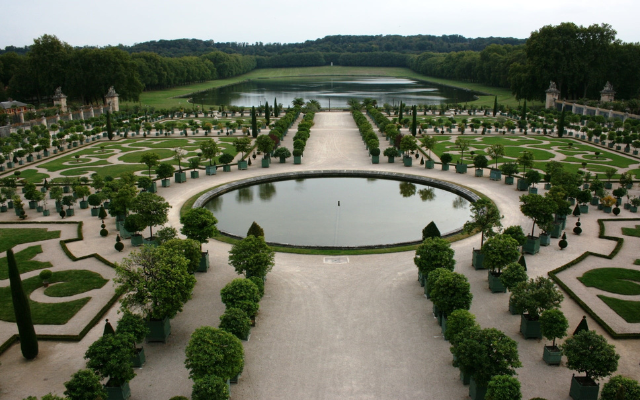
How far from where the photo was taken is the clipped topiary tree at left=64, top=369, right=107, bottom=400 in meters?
13.0

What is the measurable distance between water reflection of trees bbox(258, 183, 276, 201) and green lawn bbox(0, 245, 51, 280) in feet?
51.0

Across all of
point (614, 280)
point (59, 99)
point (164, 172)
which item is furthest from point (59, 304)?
point (59, 99)

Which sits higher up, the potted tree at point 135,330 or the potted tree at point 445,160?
the potted tree at point 445,160

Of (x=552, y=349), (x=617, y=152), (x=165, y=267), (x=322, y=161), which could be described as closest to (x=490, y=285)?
(x=552, y=349)

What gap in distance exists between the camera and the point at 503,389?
1260cm

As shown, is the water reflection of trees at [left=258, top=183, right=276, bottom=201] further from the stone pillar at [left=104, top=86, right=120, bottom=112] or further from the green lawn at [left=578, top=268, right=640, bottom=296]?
the stone pillar at [left=104, top=86, right=120, bottom=112]

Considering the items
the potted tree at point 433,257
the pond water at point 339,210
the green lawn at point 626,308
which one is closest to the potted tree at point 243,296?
the potted tree at point 433,257

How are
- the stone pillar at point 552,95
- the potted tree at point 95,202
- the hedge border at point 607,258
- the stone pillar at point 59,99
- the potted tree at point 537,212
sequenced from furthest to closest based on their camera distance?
the stone pillar at point 59,99 → the stone pillar at point 552,95 → the potted tree at point 95,202 → the potted tree at point 537,212 → the hedge border at point 607,258

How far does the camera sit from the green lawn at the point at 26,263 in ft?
77.9

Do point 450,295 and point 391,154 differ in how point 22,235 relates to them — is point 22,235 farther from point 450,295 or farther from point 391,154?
point 391,154

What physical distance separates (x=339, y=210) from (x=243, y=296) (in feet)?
53.1

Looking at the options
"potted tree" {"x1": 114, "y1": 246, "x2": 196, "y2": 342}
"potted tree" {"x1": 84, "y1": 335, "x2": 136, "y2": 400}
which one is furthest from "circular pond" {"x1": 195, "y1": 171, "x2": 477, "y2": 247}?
"potted tree" {"x1": 84, "y1": 335, "x2": 136, "y2": 400}

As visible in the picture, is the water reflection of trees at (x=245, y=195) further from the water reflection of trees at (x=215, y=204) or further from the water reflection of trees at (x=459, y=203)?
the water reflection of trees at (x=459, y=203)

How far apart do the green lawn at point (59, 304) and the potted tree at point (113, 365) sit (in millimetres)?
5680
